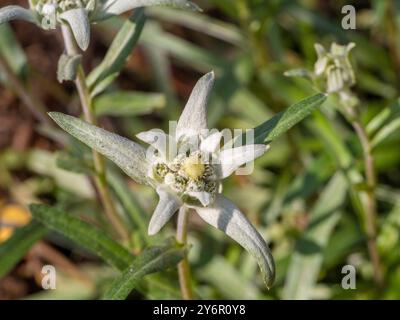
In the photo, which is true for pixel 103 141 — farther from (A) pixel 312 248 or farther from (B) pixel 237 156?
(A) pixel 312 248

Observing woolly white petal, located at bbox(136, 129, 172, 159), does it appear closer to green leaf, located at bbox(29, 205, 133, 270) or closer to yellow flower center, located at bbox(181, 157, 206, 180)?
yellow flower center, located at bbox(181, 157, 206, 180)

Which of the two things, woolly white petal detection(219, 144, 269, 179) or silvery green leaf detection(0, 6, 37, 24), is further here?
silvery green leaf detection(0, 6, 37, 24)

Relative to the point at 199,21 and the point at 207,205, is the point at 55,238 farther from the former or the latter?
the point at 207,205

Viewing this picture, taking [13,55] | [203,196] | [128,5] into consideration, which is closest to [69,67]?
[128,5]

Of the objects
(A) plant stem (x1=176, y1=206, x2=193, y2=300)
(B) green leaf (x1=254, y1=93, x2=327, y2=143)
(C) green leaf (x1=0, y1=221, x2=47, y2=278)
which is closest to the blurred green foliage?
(C) green leaf (x1=0, y1=221, x2=47, y2=278)

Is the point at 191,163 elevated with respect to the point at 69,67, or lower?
lower

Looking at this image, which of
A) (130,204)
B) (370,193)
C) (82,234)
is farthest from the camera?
(130,204)

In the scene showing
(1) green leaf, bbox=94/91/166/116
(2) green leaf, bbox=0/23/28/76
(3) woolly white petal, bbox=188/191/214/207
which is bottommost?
(3) woolly white petal, bbox=188/191/214/207
